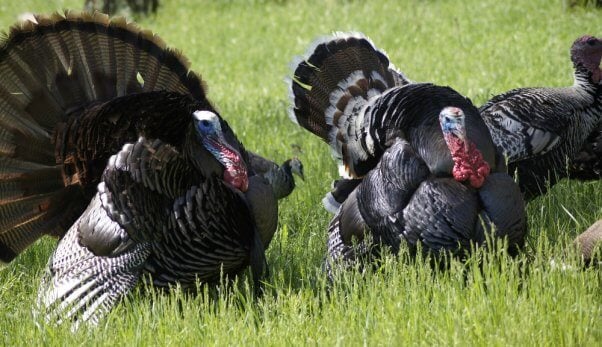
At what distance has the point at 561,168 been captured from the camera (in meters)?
6.61

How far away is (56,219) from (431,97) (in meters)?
2.11

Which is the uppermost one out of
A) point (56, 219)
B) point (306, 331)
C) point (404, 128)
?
point (404, 128)

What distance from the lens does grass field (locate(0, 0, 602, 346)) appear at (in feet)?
13.3

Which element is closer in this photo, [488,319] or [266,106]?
[488,319]

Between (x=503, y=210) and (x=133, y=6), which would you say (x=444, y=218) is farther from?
(x=133, y=6)

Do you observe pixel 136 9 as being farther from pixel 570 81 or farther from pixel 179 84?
pixel 179 84

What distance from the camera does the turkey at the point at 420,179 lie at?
4684 millimetres

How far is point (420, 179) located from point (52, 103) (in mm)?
1987

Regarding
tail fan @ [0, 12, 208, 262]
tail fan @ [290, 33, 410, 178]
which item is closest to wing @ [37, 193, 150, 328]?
tail fan @ [0, 12, 208, 262]

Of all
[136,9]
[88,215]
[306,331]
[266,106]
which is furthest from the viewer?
[136,9]

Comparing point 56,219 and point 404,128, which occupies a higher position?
point 404,128

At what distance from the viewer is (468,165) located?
475 centimetres

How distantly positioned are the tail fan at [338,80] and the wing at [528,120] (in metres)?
0.78

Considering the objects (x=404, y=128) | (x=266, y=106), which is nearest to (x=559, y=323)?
(x=404, y=128)
